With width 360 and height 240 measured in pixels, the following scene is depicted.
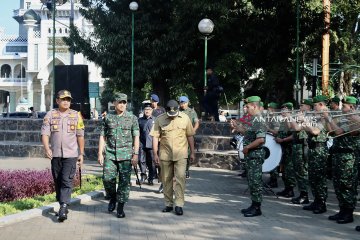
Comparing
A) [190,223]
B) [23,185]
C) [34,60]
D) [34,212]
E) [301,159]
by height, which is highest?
[34,60]

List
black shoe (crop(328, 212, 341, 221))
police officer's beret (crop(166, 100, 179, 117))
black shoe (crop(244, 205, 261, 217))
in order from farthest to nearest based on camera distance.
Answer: police officer's beret (crop(166, 100, 179, 117)) → black shoe (crop(244, 205, 261, 217)) → black shoe (crop(328, 212, 341, 221))

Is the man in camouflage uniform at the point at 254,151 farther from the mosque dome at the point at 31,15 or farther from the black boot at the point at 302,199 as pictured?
the mosque dome at the point at 31,15

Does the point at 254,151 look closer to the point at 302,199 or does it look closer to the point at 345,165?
the point at 345,165

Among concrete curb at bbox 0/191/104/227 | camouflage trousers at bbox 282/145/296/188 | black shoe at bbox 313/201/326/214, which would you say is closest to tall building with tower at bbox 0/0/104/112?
camouflage trousers at bbox 282/145/296/188

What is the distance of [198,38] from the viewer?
23547 millimetres

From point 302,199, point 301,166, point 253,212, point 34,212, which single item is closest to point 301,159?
point 301,166

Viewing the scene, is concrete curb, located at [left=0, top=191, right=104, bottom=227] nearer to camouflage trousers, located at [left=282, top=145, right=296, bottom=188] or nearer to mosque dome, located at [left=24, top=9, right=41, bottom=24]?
camouflage trousers, located at [left=282, top=145, right=296, bottom=188]

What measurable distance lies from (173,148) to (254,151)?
1254 mm

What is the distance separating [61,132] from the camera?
7.76 meters

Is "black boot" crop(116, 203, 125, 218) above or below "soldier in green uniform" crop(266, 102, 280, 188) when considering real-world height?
below

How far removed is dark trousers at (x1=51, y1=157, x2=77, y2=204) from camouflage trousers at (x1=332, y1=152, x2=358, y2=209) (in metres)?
3.88

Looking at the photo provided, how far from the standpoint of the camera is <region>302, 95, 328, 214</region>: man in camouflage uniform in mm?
8375

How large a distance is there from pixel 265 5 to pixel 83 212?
14.3 m

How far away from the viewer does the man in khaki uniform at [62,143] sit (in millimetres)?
7730
